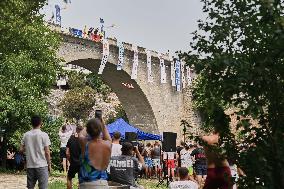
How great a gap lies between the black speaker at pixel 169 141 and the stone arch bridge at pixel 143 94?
17.3 metres

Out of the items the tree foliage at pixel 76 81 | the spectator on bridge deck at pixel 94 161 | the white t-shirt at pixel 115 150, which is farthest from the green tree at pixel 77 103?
the spectator on bridge deck at pixel 94 161

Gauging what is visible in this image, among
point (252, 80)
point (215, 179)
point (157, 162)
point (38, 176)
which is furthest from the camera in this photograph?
point (157, 162)

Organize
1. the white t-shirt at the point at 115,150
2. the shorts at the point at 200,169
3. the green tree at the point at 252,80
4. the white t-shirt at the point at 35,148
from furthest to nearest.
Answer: the shorts at the point at 200,169, the white t-shirt at the point at 115,150, the white t-shirt at the point at 35,148, the green tree at the point at 252,80

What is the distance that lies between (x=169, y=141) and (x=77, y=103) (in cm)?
4531

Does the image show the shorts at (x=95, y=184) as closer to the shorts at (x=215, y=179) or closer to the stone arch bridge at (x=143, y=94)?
the shorts at (x=215, y=179)

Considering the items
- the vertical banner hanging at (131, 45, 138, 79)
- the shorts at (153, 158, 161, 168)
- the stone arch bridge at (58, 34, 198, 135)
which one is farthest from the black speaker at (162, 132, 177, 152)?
the vertical banner hanging at (131, 45, 138, 79)

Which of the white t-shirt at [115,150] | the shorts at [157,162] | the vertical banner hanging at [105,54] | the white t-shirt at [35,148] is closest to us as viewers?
the white t-shirt at [35,148]

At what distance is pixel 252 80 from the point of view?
4.66 metres

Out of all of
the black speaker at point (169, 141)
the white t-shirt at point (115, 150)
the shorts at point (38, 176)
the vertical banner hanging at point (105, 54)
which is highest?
the vertical banner hanging at point (105, 54)

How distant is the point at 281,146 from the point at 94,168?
209cm

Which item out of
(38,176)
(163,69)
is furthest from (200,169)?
(163,69)

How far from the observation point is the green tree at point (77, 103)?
61.9m

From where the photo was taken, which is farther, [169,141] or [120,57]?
[120,57]

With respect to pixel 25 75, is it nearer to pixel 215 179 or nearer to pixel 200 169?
pixel 200 169
